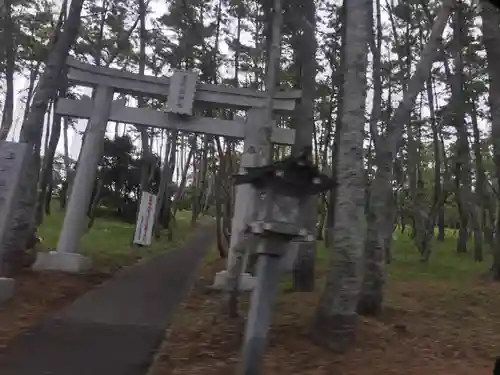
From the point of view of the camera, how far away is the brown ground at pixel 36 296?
6.62m

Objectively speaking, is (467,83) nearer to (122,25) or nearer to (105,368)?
(122,25)

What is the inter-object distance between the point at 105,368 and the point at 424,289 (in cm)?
660

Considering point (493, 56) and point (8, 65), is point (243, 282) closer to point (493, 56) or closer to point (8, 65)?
point (493, 56)

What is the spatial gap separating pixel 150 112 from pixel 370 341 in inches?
259

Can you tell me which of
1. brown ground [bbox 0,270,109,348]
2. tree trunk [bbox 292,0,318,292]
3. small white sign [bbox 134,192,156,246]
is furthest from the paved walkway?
small white sign [bbox 134,192,156,246]

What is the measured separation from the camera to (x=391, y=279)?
11.6 m

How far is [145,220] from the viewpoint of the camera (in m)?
16.2

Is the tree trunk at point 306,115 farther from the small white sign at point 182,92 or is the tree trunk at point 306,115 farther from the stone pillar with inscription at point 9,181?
the stone pillar with inscription at point 9,181

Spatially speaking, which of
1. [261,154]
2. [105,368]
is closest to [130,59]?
[261,154]

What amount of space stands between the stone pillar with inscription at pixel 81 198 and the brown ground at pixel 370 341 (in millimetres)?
2729

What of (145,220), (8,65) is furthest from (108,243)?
(8,65)

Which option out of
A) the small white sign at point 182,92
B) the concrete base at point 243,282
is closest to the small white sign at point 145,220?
the concrete base at point 243,282

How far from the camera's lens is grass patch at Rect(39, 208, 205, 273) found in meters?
13.0

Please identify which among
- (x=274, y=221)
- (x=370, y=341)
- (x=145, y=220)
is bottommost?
(x=370, y=341)
